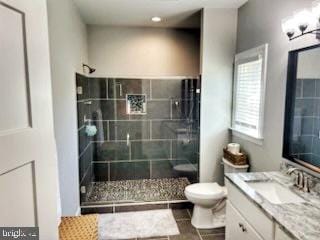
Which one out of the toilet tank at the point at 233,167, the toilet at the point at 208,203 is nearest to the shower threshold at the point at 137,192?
the toilet at the point at 208,203

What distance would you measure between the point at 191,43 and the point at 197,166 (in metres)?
1.98

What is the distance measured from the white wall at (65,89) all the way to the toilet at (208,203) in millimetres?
1269

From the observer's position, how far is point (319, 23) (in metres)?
1.69

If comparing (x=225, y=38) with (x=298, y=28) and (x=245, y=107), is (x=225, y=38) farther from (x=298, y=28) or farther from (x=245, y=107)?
(x=298, y=28)

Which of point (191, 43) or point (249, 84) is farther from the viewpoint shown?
point (191, 43)

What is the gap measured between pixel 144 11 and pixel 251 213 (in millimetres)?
2582

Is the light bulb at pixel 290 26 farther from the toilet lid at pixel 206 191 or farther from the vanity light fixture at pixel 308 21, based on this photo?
the toilet lid at pixel 206 191

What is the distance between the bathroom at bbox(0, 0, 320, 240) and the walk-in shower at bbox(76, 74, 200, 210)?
16 millimetres

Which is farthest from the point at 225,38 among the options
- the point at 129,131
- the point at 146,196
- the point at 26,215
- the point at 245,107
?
the point at 26,215

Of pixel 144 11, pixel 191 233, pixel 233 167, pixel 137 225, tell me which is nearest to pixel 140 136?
pixel 137 225

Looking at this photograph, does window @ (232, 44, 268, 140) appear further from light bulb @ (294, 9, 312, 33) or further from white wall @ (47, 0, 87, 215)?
white wall @ (47, 0, 87, 215)

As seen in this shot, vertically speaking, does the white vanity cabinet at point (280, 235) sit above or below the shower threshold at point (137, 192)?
above

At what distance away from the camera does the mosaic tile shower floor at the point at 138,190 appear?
10.6ft

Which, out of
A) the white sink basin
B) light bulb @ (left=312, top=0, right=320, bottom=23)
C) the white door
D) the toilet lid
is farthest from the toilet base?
light bulb @ (left=312, top=0, right=320, bottom=23)
